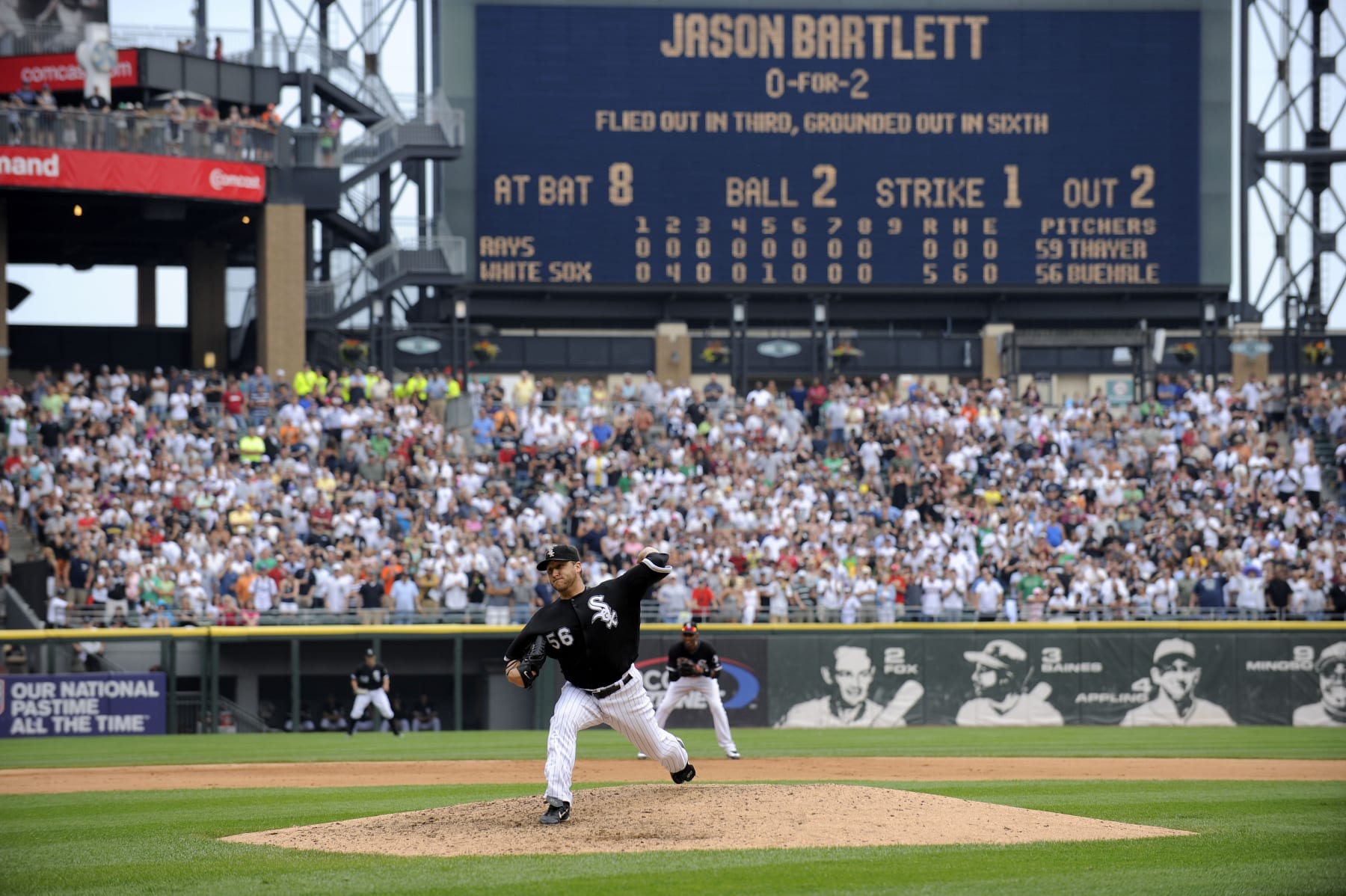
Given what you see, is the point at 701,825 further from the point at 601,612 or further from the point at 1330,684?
the point at 1330,684

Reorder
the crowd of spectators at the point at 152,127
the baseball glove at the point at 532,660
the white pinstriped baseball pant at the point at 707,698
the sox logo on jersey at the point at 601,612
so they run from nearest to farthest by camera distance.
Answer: the baseball glove at the point at 532,660 → the sox logo on jersey at the point at 601,612 → the white pinstriped baseball pant at the point at 707,698 → the crowd of spectators at the point at 152,127

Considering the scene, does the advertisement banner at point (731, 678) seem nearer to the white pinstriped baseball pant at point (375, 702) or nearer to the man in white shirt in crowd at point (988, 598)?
the man in white shirt in crowd at point (988, 598)

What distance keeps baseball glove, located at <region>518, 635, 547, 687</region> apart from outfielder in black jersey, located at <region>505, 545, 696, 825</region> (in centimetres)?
2

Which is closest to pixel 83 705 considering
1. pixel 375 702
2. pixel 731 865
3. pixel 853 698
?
pixel 375 702

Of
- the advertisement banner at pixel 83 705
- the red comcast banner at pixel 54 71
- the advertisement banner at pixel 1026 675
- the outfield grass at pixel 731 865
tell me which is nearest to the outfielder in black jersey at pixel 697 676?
the outfield grass at pixel 731 865

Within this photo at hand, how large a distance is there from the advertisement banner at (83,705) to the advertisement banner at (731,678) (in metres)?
7.48

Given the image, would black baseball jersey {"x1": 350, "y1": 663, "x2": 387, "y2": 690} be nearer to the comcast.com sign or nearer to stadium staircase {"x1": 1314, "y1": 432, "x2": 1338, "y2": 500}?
the comcast.com sign

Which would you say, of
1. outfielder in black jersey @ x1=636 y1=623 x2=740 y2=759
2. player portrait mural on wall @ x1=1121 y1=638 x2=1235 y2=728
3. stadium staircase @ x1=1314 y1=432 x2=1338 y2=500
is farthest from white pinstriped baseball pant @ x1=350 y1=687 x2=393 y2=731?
stadium staircase @ x1=1314 y1=432 x2=1338 y2=500

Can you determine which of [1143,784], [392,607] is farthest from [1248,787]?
[392,607]

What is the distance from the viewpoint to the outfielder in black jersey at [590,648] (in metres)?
10.1

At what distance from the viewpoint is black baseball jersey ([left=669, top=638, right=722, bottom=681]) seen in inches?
714

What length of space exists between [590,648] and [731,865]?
6.55 ft

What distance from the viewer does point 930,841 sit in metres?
9.46

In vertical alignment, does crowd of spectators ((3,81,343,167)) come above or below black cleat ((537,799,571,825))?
above
